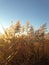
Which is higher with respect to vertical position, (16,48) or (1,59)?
(16,48)

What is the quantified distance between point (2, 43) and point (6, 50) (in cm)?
49

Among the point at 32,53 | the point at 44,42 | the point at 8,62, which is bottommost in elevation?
the point at 8,62

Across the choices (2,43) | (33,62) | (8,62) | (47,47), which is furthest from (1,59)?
(47,47)

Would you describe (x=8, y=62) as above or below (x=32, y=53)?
below

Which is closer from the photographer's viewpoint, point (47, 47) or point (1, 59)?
point (1, 59)

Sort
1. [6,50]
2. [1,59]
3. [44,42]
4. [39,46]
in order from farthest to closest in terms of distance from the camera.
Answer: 1. [44,42]
2. [39,46]
3. [6,50]
4. [1,59]

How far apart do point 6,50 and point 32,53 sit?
4.71 feet

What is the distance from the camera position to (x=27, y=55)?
8.59 metres

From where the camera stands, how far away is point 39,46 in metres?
9.52

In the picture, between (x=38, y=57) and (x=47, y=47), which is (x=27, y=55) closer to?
(x=38, y=57)

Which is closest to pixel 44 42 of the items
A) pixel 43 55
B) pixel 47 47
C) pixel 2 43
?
pixel 47 47

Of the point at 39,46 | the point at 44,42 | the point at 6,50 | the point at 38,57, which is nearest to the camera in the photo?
the point at 6,50

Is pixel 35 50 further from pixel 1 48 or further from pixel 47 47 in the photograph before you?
pixel 1 48

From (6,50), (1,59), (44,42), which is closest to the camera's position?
(1,59)
